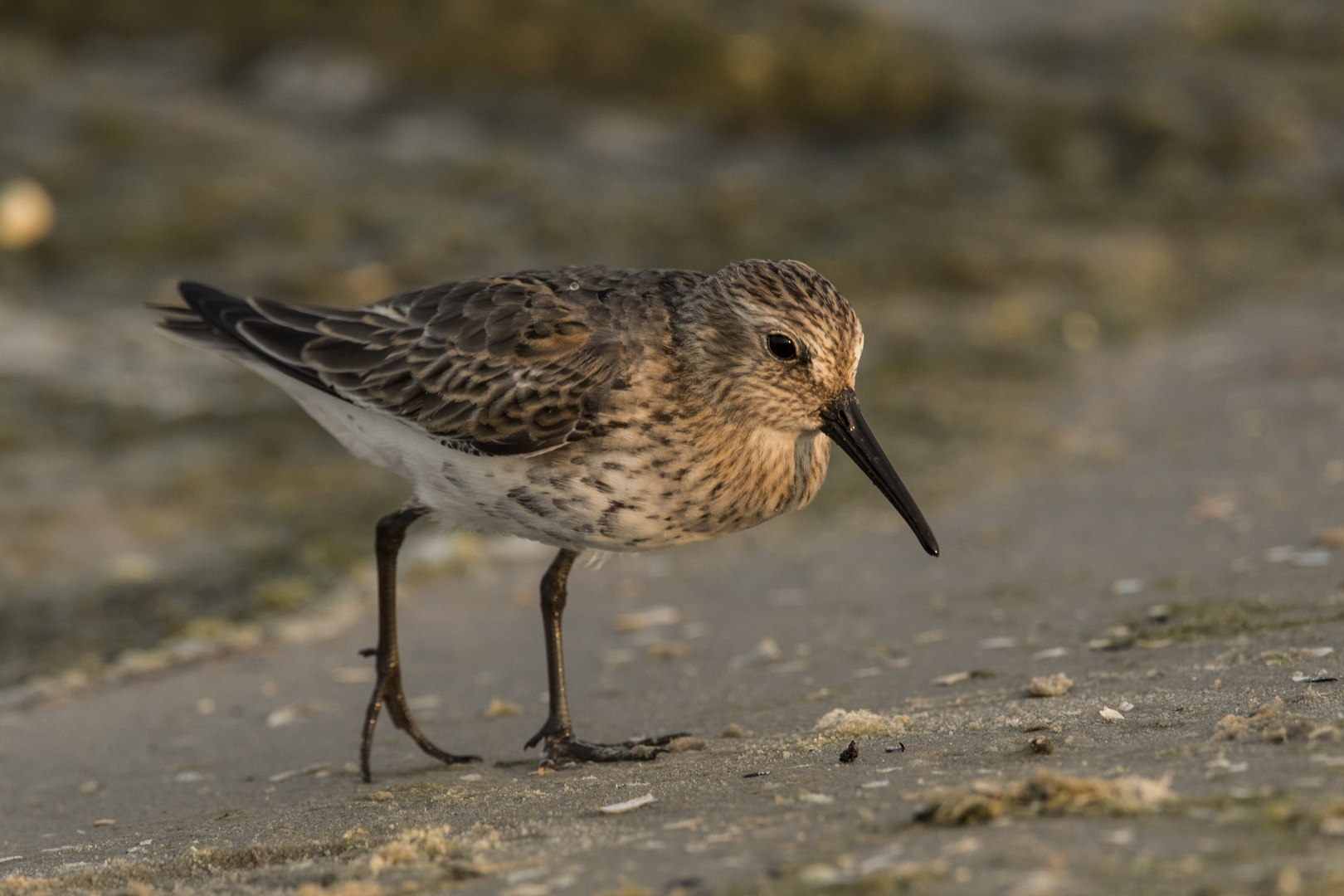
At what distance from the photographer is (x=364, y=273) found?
1095 cm

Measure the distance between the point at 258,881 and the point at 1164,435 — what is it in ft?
18.5

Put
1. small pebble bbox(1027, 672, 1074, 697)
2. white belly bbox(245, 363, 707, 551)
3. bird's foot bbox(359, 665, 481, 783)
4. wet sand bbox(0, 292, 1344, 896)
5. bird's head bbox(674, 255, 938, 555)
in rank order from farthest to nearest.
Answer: bird's foot bbox(359, 665, 481, 783), bird's head bbox(674, 255, 938, 555), white belly bbox(245, 363, 707, 551), small pebble bbox(1027, 672, 1074, 697), wet sand bbox(0, 292, 1344, 896)

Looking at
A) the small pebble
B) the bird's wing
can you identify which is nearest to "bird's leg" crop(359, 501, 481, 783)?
the bird's wing

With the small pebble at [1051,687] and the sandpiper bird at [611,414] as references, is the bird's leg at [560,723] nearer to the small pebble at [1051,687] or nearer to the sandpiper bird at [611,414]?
the sandpiper bird at [611,414]

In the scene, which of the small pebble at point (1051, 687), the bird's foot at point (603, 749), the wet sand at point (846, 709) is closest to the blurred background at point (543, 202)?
the wet sand at point (846, 709)

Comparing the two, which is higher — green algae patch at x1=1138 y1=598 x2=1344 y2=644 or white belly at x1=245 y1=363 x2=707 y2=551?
white belly at x1=245 y1=363 x2=707 y2=551

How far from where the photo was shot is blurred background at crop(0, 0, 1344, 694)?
768cm

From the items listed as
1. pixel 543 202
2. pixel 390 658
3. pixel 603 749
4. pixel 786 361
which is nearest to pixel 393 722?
pixel 390 658

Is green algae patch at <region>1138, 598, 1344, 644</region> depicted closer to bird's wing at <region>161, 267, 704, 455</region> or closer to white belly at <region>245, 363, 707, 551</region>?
white belly at <region>245, 363, 707, 551</region>

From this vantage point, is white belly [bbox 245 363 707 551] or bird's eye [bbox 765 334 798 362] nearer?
white belly [bbox 245 363 707 551]

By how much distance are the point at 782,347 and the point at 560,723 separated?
1.39m

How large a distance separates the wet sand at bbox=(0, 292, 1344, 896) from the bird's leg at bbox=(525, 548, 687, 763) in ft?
0.27

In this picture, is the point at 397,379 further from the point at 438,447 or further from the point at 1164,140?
the point at 1164,140

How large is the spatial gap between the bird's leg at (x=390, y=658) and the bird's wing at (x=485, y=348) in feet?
1.43
